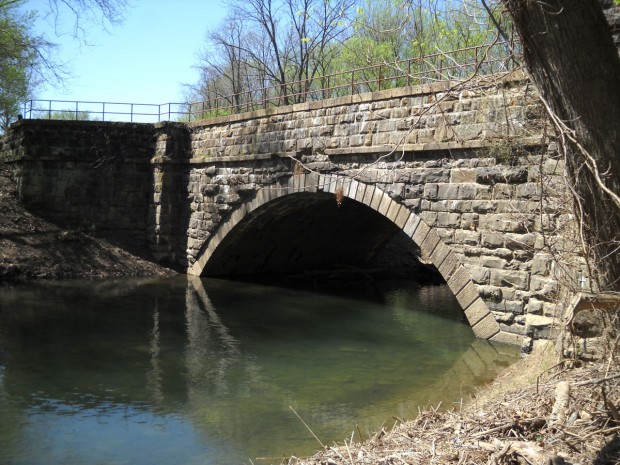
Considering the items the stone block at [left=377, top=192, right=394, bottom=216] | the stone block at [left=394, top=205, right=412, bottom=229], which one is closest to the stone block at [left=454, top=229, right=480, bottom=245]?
the stone block at [left=394, top=205, right=412, bottom=229]

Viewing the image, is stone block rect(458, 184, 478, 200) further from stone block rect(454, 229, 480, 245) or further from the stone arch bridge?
stone block rect(454, 229, 480, 245)

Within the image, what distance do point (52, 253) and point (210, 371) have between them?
30.8 feet

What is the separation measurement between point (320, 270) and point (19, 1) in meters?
10.5

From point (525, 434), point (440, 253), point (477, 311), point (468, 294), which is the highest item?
point (440, 253)

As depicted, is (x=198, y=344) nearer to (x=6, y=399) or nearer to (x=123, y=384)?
(x=123, y=384)

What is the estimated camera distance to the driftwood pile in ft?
13.5

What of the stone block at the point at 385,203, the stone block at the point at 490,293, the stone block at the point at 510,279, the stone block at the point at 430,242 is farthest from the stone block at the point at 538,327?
the stone block at the point at 385,203

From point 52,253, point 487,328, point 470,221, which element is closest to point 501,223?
point 470,221

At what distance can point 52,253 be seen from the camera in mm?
Result: 17250

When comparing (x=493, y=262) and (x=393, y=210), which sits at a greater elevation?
(x=393, y=210)

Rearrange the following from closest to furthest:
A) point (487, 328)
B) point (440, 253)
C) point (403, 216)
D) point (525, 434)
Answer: point (525, 434) < point (487, 328) < point (440, 253) < point (403, 216)

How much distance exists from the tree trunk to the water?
3.16 metres

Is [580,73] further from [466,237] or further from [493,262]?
[466,237]

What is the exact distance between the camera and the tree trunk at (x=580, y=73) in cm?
414
